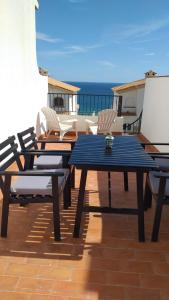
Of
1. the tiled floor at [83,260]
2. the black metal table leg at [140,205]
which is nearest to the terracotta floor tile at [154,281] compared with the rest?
the tiled floor at [83,260]

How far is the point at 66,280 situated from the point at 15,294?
14.0 inches

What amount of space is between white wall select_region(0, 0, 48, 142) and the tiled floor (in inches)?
84.6

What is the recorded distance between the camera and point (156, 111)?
5.68 m

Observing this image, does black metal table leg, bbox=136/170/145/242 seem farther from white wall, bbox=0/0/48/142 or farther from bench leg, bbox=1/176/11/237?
white wall, bbox=0/0/48/142

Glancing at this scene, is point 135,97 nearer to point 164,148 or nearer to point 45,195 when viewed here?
point 164,148

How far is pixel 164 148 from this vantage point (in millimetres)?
4926

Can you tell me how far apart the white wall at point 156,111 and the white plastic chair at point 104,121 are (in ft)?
2.86

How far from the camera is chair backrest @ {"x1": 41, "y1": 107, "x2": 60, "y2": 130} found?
20.5 feet

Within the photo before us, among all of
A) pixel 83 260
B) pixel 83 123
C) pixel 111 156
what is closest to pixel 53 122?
pixel 83 123

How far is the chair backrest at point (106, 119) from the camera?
6.40m

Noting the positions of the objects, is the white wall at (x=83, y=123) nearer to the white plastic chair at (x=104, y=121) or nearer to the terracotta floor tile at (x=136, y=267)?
the white plastic chair at (x=104, y=121)

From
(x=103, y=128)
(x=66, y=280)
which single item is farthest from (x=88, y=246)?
(x=103, y=128)

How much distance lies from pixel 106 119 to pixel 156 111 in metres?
1.29

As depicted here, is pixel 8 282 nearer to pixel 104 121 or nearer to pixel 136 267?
pixel 136 267
